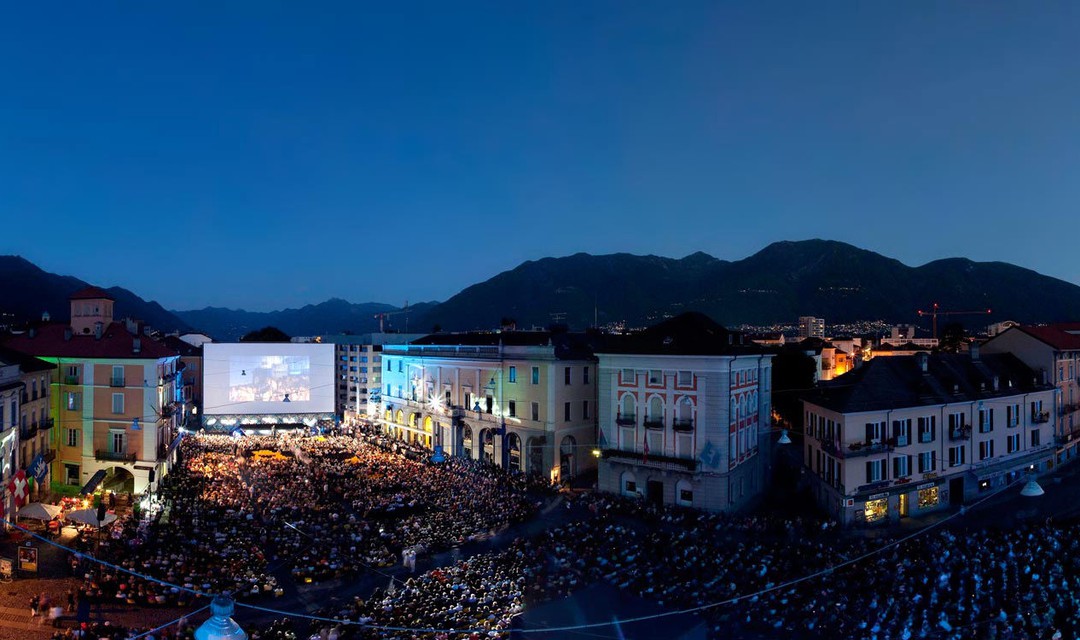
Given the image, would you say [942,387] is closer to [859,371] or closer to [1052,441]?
[859,371]

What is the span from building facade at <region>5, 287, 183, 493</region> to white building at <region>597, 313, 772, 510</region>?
23.7 metres

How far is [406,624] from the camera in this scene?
1702 cm

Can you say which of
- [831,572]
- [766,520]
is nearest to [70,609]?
[831,572]

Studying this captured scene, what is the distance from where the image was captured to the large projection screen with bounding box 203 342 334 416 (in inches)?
2098

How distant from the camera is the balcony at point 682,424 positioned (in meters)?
30.5

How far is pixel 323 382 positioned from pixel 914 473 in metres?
43.9

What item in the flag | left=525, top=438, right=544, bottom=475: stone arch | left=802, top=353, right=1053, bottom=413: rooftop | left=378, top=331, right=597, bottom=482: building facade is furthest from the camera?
left=525, top=438, right=544, bottom=475: stone arch

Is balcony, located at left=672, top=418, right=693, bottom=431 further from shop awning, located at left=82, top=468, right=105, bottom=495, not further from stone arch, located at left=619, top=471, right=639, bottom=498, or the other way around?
shop awning, located at left=82, top=468, right=105, bottom=495

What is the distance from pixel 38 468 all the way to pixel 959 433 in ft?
138

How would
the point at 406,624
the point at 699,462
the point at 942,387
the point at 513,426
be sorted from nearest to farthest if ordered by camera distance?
the point at 406,624 → the point at 699,462 → the point at 942,387 → the point at 513,426

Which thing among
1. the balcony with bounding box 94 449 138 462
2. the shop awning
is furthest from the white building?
the shop awning

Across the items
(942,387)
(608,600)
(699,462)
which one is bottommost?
(608,600)

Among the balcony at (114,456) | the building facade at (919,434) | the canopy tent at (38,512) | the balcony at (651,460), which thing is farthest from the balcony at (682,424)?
the balcony at (114,456)

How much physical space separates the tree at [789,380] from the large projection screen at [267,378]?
1442 inches
